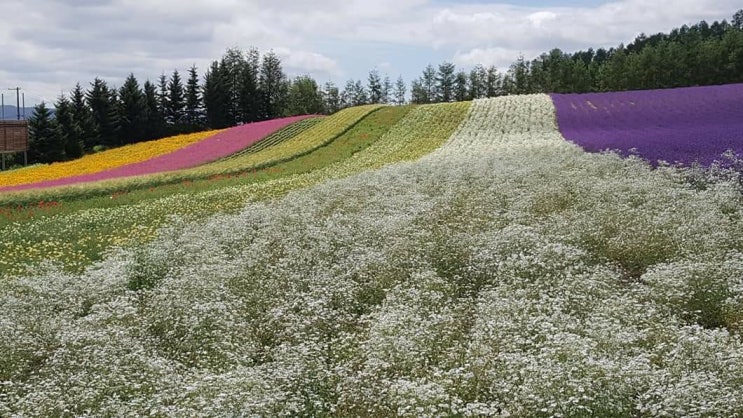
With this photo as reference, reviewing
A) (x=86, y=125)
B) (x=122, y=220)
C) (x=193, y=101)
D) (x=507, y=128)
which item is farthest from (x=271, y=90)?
(x=122, y=220)

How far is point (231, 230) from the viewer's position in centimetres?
1830

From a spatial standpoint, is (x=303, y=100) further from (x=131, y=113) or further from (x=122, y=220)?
(x=122, y=220)

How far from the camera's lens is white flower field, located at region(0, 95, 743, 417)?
26.2 feet

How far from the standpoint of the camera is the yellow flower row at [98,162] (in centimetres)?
4284

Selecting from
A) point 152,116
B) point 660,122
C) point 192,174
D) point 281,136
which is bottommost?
point 192,174

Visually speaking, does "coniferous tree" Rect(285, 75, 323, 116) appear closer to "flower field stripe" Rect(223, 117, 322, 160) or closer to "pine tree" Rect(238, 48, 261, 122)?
"pine tree" Rect(238, 48, 261, 122)

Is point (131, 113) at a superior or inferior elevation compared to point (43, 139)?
Answer: superior

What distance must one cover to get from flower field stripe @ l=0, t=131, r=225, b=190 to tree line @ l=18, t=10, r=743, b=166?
184 inches

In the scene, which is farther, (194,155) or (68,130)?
(68,130)

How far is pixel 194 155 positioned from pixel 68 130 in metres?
18.8

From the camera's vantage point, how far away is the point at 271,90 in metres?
97.4

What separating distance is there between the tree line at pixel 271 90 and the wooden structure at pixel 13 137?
1.75 meters

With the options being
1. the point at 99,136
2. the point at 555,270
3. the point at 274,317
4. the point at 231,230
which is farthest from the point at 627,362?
the point at 99,136

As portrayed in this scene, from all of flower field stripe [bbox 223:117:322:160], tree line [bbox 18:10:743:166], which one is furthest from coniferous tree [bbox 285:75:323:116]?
flower field stripe [bbox 223:117:322:160]
